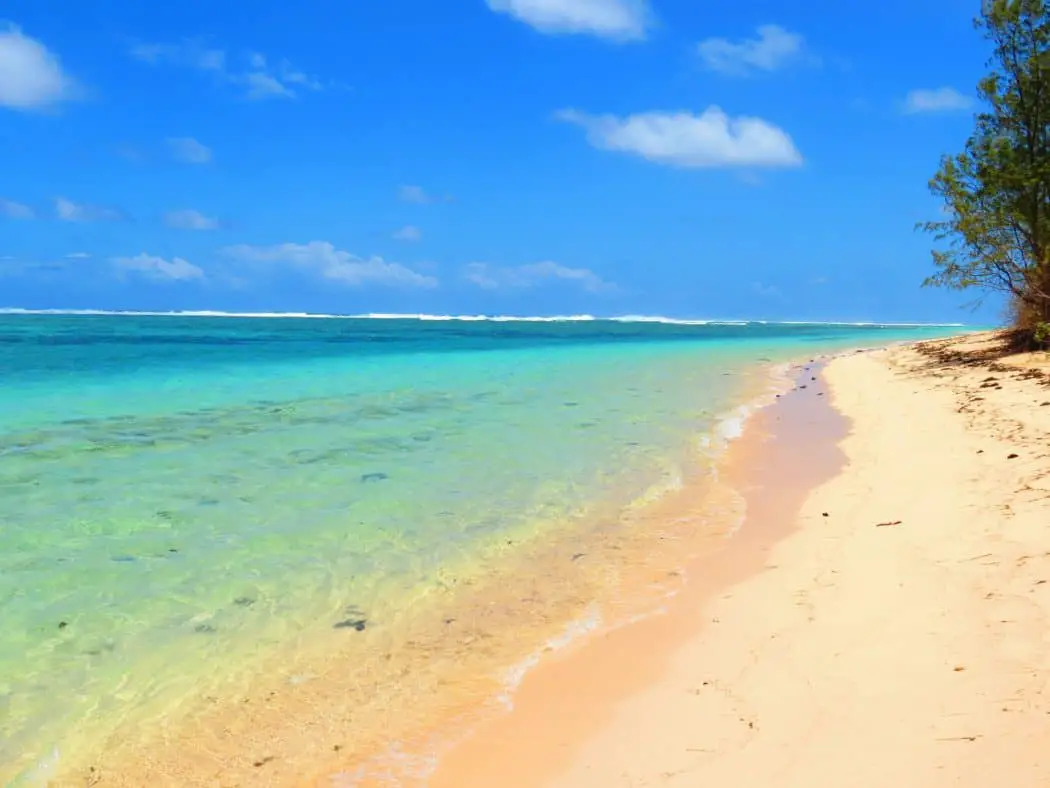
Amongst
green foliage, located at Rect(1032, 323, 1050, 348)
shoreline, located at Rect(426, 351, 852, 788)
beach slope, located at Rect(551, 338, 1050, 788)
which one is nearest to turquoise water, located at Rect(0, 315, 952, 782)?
shoreline, located at Rect(426, 351, 852, 788)

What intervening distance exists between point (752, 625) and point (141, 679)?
12.6 feet

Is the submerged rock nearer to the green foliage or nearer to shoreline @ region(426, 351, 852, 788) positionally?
shoreline @ region(426, 351, 852, 788)

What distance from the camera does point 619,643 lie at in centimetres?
504

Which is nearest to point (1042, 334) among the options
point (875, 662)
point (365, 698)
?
point (875, 662)

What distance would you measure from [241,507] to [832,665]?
21.0 feet

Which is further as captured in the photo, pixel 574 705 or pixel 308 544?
pixel 308 544

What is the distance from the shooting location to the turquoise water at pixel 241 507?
4.96m

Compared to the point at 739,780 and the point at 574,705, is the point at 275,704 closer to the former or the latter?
the point at 574,705

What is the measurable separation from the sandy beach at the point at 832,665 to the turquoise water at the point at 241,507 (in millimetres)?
1921

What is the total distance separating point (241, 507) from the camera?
8461 millimetres

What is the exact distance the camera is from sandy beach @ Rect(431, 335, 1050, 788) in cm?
335

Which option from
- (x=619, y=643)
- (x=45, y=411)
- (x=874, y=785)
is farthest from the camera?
(x=45, y=411)

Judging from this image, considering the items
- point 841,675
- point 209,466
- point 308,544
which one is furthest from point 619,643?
point 209,466

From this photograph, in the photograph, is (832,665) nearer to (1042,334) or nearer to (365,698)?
(365,698)
